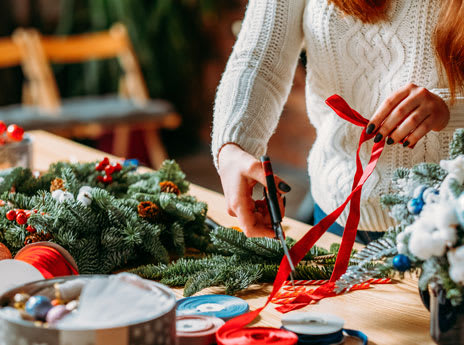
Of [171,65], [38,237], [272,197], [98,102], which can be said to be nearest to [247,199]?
[272,197]

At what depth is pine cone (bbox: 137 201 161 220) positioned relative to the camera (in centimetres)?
100

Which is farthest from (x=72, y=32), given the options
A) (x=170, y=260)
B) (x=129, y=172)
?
(x=170, y=260)

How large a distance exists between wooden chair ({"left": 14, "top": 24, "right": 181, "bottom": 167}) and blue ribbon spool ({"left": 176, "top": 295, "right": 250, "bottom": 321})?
3.03m

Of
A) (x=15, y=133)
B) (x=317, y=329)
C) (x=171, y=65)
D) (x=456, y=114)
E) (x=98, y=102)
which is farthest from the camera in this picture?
(x=171, y=65)

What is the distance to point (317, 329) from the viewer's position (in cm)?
67

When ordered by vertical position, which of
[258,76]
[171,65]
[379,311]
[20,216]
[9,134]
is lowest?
[379,311]

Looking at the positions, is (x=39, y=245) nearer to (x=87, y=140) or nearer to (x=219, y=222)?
(x=219, y=222)

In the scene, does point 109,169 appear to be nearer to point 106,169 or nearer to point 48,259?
point 106,169

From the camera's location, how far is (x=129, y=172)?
125 centimetres

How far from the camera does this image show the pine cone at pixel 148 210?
1001 mm

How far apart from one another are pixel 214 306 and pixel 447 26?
568mm

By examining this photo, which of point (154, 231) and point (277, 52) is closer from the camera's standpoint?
point (154, 231)

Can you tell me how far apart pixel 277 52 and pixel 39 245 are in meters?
0.53

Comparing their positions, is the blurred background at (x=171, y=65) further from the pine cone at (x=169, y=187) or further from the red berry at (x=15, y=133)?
the pine cone at (x=169, y=187)
